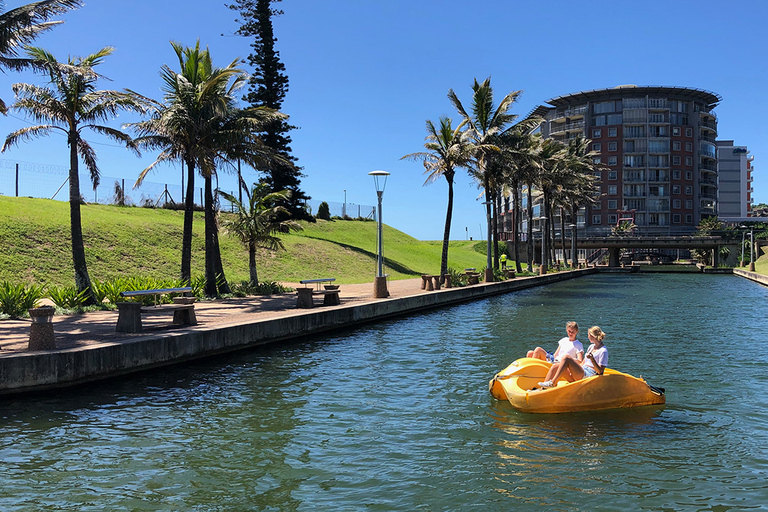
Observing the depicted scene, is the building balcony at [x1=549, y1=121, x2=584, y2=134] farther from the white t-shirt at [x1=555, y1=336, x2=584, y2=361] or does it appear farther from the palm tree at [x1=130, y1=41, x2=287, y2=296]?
the white t-shirt at [x1=555, y1=336, x2=584, y2=361]

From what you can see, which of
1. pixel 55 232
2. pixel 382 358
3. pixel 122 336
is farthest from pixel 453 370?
pixel 55 232

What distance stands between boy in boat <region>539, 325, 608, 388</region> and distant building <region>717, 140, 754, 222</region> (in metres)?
163

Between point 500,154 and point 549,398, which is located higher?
point 500,154

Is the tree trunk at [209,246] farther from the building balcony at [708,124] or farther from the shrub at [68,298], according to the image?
the building balcony at [708,124]

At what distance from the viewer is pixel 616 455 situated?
8.46 m

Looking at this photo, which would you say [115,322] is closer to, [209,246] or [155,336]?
[155,336]

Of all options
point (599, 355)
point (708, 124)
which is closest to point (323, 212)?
point (599, 355)

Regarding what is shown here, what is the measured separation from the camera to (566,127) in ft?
408

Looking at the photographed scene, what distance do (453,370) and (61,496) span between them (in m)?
8.65

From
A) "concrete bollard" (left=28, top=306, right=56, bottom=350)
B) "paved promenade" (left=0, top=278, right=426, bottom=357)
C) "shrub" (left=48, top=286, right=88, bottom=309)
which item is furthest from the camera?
"shrub" (left=48, top=286, right=88, bottom=309)

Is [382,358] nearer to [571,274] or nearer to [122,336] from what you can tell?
[122,336]

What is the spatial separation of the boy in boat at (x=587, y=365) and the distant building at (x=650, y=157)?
112m

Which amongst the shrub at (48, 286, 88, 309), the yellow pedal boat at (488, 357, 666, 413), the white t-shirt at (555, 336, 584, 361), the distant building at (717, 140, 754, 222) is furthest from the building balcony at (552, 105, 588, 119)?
the yellow pedal boat at (488, 357, 666, 413)

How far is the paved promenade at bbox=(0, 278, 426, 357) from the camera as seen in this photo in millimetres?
13461
